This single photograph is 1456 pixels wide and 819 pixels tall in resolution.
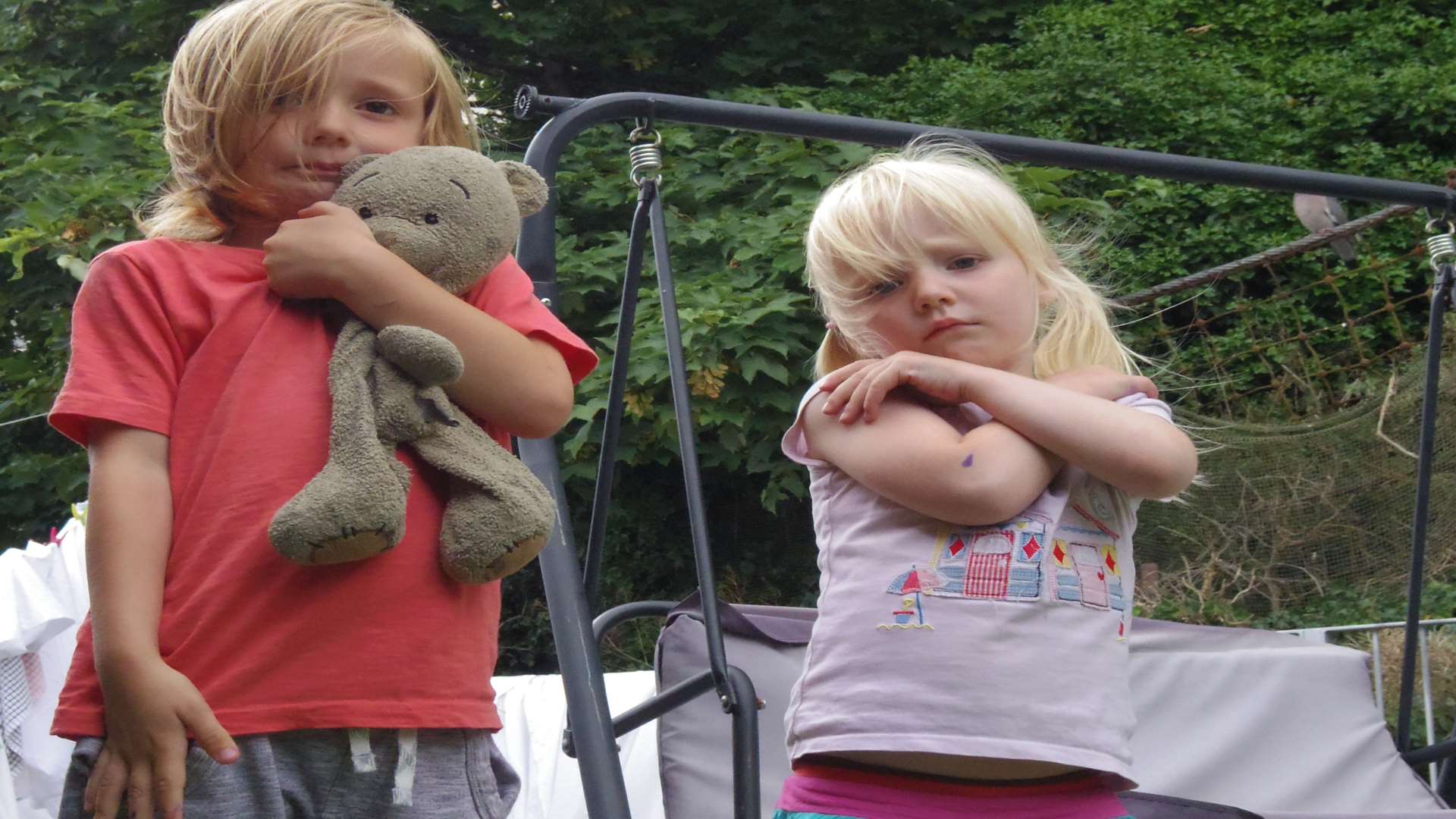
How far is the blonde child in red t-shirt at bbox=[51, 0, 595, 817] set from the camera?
0.84 m

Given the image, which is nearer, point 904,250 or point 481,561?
point 481,561

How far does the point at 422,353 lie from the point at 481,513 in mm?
109

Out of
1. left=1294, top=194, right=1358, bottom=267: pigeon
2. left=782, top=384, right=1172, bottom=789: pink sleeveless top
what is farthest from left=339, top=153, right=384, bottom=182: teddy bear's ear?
left=1294, top=194, right=1358, bottom=267: pigeon

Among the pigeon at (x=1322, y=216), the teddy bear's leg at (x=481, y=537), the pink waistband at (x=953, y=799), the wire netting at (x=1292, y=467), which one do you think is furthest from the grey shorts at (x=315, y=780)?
the pigeon at (x=1322, y=216)

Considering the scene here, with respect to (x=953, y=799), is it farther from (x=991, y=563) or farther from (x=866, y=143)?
(x=866, y=143)

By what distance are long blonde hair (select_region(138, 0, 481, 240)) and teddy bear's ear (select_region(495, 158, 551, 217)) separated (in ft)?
0.21

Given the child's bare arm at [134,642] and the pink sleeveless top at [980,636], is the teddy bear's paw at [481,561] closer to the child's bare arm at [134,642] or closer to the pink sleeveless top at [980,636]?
the child's bare arm at [134,642]

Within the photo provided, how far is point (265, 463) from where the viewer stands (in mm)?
882

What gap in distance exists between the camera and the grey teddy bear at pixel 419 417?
841 mm

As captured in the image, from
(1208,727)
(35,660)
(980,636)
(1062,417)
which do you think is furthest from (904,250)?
(35,660)

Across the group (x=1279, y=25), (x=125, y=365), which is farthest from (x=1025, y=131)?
(x=125, y=365)

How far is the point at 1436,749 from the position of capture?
1.97 metres

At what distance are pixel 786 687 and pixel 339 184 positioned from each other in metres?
1.21

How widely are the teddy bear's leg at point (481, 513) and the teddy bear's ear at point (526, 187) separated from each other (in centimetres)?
21
